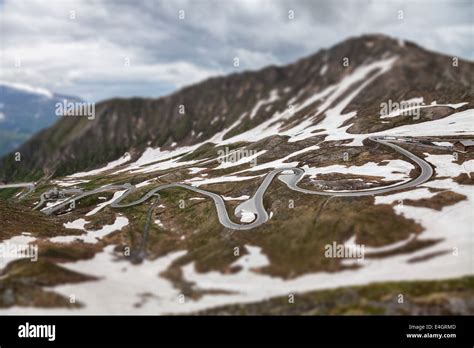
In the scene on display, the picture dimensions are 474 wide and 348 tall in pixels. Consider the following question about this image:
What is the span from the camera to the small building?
369ft

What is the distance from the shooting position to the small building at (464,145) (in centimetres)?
11256

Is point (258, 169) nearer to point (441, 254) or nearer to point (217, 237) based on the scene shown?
point (217, 237)

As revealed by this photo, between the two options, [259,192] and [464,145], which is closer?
[259,192]

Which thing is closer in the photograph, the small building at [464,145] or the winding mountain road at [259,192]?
the winding mountain road at [259,192]

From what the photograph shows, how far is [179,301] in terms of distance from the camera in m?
57.1

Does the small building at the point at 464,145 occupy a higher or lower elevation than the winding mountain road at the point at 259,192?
higher

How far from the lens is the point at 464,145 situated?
113 m

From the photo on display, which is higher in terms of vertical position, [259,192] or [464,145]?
[464,145]

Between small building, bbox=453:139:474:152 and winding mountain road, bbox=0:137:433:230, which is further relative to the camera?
small building, bbox=453:139:474:152

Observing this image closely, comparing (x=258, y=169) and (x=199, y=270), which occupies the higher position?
(x=258, y=169)

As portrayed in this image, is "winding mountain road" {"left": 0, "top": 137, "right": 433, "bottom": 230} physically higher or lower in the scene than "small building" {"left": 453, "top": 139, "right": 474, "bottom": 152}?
lower
